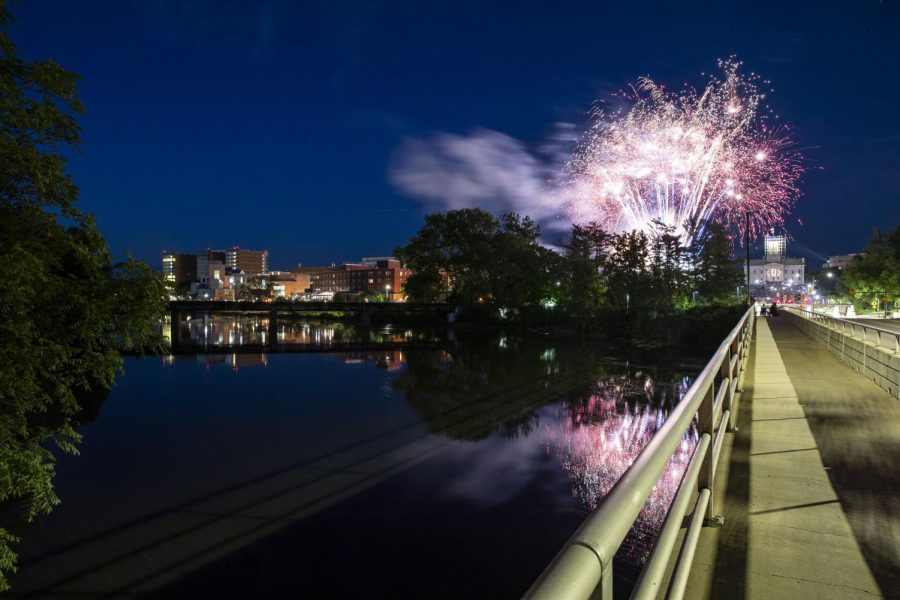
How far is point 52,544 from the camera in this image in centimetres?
1120

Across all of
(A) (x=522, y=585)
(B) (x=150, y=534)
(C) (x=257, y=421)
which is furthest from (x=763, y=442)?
(C) (x=257, y=421)

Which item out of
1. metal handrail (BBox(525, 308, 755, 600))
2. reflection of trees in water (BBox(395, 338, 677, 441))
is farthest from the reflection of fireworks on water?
metal handrail (BBox(525, 308, 755, 600))

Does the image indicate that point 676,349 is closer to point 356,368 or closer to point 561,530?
point 356,368

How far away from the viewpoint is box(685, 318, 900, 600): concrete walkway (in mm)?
3445

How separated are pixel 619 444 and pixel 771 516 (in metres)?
13.5

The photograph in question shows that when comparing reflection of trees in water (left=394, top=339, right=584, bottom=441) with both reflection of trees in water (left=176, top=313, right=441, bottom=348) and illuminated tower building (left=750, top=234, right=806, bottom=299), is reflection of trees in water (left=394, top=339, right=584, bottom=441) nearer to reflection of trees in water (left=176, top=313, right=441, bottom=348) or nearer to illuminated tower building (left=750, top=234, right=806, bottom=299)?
reflection of trees in water (left=176, top=313, right=441, bottom=348)

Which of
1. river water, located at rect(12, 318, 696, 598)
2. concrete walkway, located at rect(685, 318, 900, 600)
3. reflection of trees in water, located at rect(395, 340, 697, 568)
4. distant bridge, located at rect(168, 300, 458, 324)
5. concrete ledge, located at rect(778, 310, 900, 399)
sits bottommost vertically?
river water, located at rect(12, 318, 696, 598)

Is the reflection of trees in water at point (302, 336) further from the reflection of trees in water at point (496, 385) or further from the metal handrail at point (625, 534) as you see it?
the metal handrail at point (625, 534)

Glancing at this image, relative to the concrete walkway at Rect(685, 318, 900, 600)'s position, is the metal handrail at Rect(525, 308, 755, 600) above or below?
above

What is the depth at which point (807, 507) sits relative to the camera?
454 cm

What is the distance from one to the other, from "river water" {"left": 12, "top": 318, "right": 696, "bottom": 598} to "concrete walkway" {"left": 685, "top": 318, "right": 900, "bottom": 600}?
11.7 feet

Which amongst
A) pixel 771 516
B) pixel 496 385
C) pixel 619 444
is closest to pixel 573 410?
pixel 619 444

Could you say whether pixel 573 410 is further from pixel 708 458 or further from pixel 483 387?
pixel 708 458

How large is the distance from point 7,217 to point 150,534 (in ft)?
20.9
